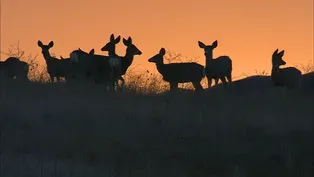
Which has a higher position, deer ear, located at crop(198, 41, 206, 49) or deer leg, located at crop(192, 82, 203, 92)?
deer ear, located at crop(198, 41, 206, 49)

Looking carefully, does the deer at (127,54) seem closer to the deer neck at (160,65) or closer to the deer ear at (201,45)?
the deer neck at (160,65)

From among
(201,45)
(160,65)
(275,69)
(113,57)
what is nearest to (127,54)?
(113,57)

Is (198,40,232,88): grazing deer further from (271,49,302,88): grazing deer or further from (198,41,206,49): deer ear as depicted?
(271,49,302,88): grazing deer

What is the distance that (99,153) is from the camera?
72.8 feet

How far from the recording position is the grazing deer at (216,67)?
3014cm

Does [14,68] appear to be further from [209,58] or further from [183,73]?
[209,58]

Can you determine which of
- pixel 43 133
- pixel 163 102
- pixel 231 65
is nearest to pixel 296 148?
pixel 163 102

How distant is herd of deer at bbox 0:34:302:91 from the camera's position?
95.2ft

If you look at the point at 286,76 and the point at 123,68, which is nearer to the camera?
the point at 286,76

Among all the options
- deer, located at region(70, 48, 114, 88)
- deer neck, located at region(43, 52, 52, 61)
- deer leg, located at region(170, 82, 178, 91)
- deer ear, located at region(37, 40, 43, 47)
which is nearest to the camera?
deer leg, located at region(170, 82, 178, 91)

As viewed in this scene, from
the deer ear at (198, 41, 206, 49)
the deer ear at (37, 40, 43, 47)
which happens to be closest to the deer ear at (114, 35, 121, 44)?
the deer ear at (198, 41, 206, 49)

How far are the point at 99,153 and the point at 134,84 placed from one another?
6356mm

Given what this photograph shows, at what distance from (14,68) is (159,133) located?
8.47 meters

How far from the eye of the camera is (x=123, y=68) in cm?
2988
